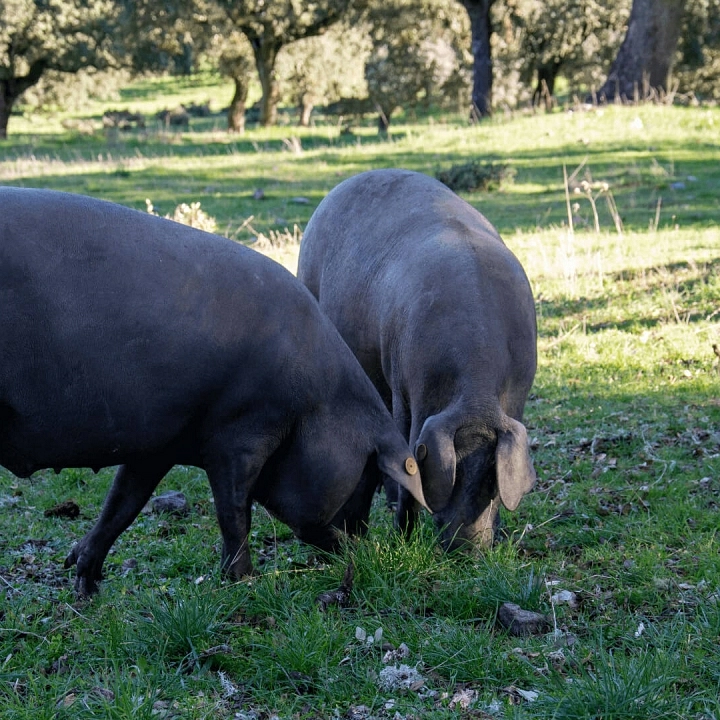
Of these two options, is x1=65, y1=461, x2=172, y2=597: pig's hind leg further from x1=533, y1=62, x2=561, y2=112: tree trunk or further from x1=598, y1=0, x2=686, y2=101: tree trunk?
x1=533, y1=62, x2=561, y2=112: tree trunk

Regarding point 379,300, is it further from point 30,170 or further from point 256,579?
point 30,170

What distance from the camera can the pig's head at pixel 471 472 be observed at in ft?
16.0

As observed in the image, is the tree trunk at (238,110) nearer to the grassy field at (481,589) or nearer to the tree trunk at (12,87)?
the tree trunk at (12,87)

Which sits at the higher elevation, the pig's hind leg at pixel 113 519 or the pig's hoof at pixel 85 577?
the pig's hind leg at pixel 113 519

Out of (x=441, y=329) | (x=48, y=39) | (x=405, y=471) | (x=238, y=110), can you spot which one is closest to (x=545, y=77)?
(x=238, y=110)

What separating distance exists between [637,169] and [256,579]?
1400 cm

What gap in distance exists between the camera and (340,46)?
35.5 m

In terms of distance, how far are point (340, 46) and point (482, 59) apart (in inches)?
366

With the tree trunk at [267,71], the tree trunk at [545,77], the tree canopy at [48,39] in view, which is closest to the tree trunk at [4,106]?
the tree canopy at [48,39]

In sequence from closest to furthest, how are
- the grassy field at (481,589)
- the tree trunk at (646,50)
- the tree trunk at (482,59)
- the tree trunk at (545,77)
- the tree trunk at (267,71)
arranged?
the grassy field at (481,589), the tree trunk at (646,50), the tree trunk at (482,59), the tree trunk at (267,71), the tree trunk at (545,77)

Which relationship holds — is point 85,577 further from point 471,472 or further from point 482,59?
point 482,59

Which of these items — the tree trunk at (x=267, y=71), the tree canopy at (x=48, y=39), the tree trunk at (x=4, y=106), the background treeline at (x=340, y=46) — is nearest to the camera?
the background treeline at (x=340, y=46)

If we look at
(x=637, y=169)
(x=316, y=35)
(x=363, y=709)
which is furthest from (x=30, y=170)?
(x=363, y=709)

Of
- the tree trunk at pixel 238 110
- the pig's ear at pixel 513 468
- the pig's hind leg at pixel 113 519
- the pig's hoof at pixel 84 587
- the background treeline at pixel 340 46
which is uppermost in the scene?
the background treeline at pixel 340 46
